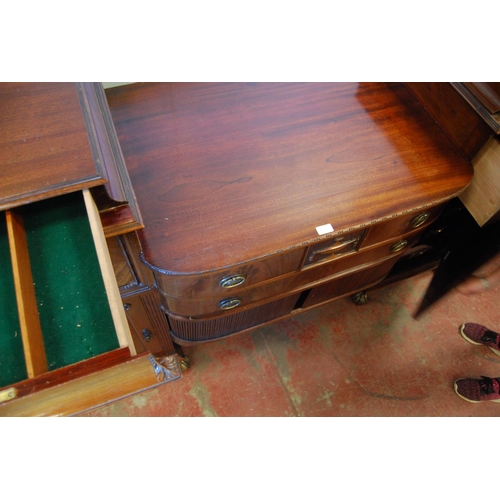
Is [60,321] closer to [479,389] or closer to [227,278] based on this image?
[227,278]

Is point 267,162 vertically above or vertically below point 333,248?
above

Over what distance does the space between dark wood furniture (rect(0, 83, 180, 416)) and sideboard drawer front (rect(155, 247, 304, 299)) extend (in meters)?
0.14

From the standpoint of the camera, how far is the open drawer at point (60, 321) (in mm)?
435

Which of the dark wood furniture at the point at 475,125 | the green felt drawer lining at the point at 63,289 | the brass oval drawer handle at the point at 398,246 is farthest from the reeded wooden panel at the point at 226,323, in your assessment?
the dark wood furniture at the point at 475,125

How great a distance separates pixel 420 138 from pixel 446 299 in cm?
79

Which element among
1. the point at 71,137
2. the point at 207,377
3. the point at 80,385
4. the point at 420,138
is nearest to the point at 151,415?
the point at 207,377

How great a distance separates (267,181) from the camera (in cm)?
75

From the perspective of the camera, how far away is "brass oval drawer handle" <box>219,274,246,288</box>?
2.40ft

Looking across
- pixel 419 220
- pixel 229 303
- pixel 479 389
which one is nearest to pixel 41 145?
pixel 229 303

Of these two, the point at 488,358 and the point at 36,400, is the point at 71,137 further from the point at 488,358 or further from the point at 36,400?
the point at 488,358

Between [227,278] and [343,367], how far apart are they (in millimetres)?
726

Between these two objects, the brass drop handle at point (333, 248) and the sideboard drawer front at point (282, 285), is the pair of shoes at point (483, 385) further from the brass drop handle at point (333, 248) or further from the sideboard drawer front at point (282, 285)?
the brass drop handle at point (333, 248)

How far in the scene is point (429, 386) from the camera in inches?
49.5

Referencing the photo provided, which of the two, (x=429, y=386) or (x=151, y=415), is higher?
(x=151, y=415)
